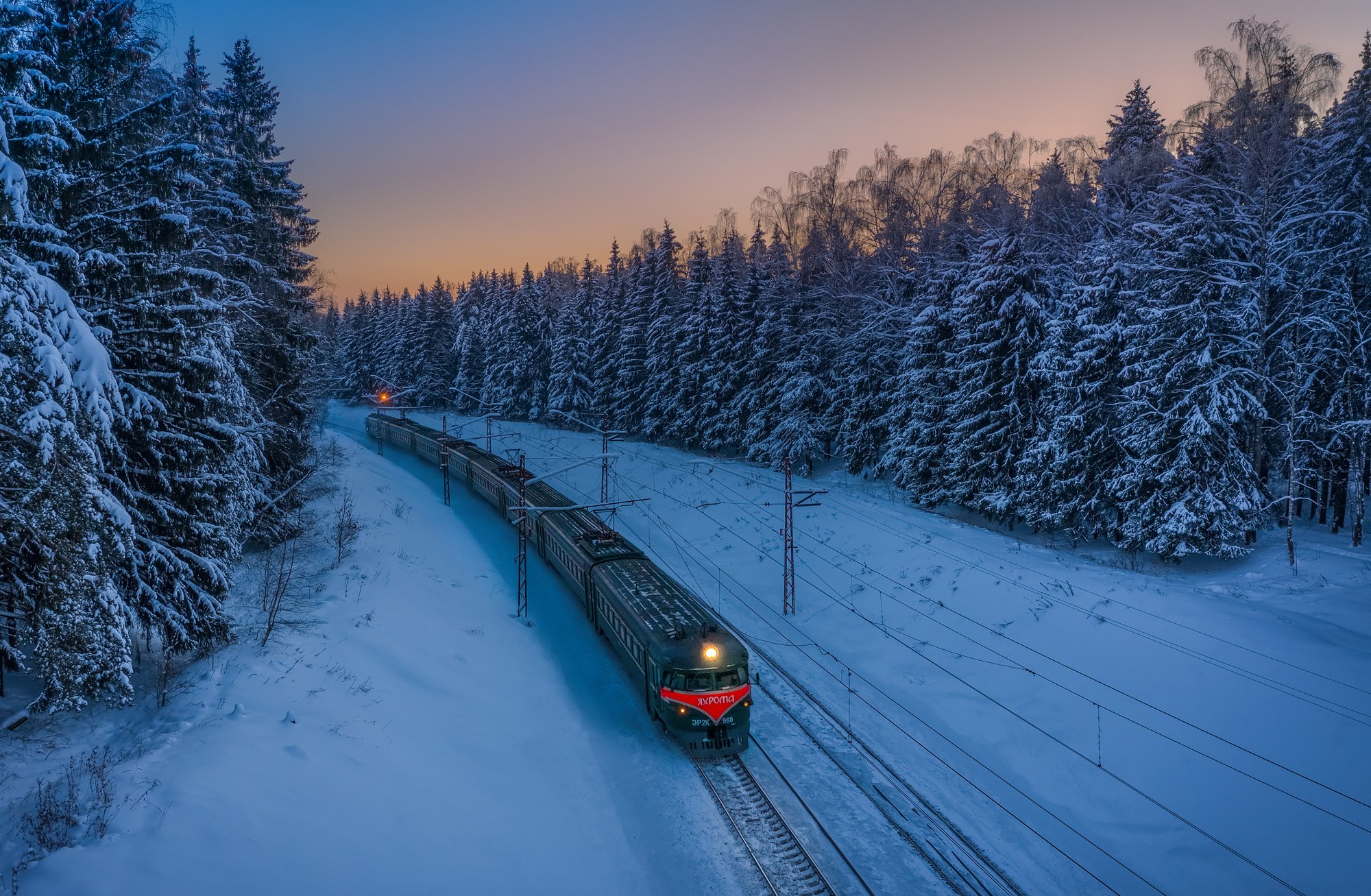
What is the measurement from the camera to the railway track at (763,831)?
1236cm

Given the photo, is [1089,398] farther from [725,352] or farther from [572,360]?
[572,360]

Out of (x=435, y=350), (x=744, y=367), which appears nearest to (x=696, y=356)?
(x=744, y=367)

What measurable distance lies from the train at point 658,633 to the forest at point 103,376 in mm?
9295

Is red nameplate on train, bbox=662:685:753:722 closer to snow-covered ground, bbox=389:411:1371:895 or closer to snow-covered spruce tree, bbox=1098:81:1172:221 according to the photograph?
snow-covered ground, bbox=389:411:1371:895

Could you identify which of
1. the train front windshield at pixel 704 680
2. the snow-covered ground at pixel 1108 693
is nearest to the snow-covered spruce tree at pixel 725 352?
the snow-covered ground at pixel 1108 693

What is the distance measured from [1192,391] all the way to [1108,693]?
34.0 ft

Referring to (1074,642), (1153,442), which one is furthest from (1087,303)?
(1074,642)

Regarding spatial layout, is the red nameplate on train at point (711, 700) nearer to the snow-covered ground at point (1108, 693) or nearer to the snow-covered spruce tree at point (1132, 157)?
the snow-covered ground at point (1108, 693)

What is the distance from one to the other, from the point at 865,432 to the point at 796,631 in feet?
49.5

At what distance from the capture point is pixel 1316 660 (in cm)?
1578

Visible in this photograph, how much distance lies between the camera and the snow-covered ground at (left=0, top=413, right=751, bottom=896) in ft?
31.8

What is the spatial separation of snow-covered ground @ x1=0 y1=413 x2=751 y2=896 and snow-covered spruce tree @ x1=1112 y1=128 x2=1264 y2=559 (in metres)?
A: 17.3

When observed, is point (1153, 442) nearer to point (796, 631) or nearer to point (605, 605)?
point (796, 631)

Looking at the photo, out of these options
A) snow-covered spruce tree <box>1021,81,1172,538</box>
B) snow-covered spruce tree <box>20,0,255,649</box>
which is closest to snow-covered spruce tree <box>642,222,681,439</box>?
snow-covered spruce tree <box>1021,81,1172,538</box>
